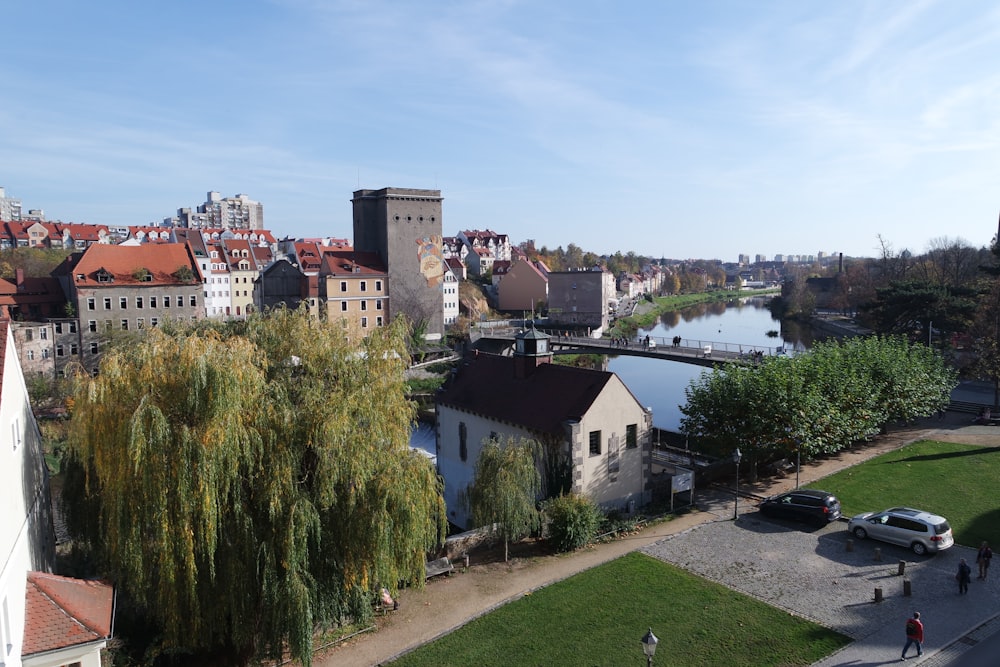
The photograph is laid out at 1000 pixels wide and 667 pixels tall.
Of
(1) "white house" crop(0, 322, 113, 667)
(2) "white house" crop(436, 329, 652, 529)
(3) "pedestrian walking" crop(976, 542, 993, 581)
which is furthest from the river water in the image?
(1) "white house" crop(0, 322, 113, 667)

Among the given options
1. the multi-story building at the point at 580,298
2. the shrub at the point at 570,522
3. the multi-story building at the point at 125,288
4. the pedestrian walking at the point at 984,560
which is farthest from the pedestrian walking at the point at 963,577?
the multi-story building at the point at 580,298

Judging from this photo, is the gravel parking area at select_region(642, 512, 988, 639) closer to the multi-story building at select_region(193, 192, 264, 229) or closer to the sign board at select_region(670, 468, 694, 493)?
the sign board at select_region(670, 468, 694, 493)

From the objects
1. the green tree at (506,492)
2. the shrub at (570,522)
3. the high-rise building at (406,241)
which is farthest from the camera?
the high-rise building at (406,241)

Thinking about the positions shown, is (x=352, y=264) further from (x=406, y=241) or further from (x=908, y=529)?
(x=908, y=529)

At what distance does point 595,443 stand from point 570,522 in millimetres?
3692

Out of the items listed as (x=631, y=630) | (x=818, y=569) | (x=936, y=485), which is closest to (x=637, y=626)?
(x=631, y=630)

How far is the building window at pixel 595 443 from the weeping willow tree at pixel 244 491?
8.83 metres

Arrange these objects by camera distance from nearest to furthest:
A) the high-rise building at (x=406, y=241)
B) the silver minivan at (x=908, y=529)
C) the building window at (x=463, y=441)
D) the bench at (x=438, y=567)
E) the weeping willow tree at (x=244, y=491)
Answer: the weeping willow tree at (x=244, y=491) < the silver minivan at (x=908, y=529) < the bench at (x=438, y=567) < the building window at (x=463, y=441) < the high-rise building at (x=406, y=241)

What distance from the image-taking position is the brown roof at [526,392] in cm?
2486

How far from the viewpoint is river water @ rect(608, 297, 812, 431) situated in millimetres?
55938

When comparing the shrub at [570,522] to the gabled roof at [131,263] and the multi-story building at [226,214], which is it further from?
the multi-story building at [226,214]

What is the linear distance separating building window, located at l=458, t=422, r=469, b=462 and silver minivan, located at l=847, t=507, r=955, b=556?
49.7ft

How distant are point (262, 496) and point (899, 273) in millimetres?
96855

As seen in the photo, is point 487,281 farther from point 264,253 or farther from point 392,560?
point 392,560
